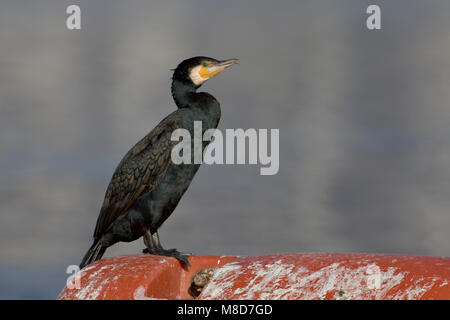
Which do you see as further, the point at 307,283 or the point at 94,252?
the point at 94,252

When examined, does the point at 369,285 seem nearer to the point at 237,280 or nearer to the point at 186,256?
the point at 237,280

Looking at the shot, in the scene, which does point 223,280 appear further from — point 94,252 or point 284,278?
point 94,252

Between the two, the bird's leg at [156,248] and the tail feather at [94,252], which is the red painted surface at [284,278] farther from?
the tail feather at [94,252]

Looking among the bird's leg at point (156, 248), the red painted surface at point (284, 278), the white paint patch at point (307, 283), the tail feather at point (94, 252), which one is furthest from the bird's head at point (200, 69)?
the white paint patch at point (307, 283)

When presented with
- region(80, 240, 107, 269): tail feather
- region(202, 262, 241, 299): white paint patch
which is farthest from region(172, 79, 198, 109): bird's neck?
region(202, 262, 241, 299): white paint patch

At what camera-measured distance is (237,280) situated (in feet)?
11.4

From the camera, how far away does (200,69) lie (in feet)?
16.4

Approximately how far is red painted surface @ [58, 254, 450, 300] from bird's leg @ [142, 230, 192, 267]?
0.49 ft

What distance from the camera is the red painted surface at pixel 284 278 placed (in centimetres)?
308

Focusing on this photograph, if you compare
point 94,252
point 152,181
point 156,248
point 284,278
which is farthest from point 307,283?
point 94,252

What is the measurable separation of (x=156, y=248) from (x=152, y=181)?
490 mm

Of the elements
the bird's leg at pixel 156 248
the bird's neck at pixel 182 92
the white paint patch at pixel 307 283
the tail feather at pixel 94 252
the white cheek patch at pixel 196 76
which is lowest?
the tail feather at pixel 94 252

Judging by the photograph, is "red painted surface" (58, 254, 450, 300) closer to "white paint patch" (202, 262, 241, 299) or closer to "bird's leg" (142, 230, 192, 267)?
"white paint patch" (202, 262, 241, 299)
